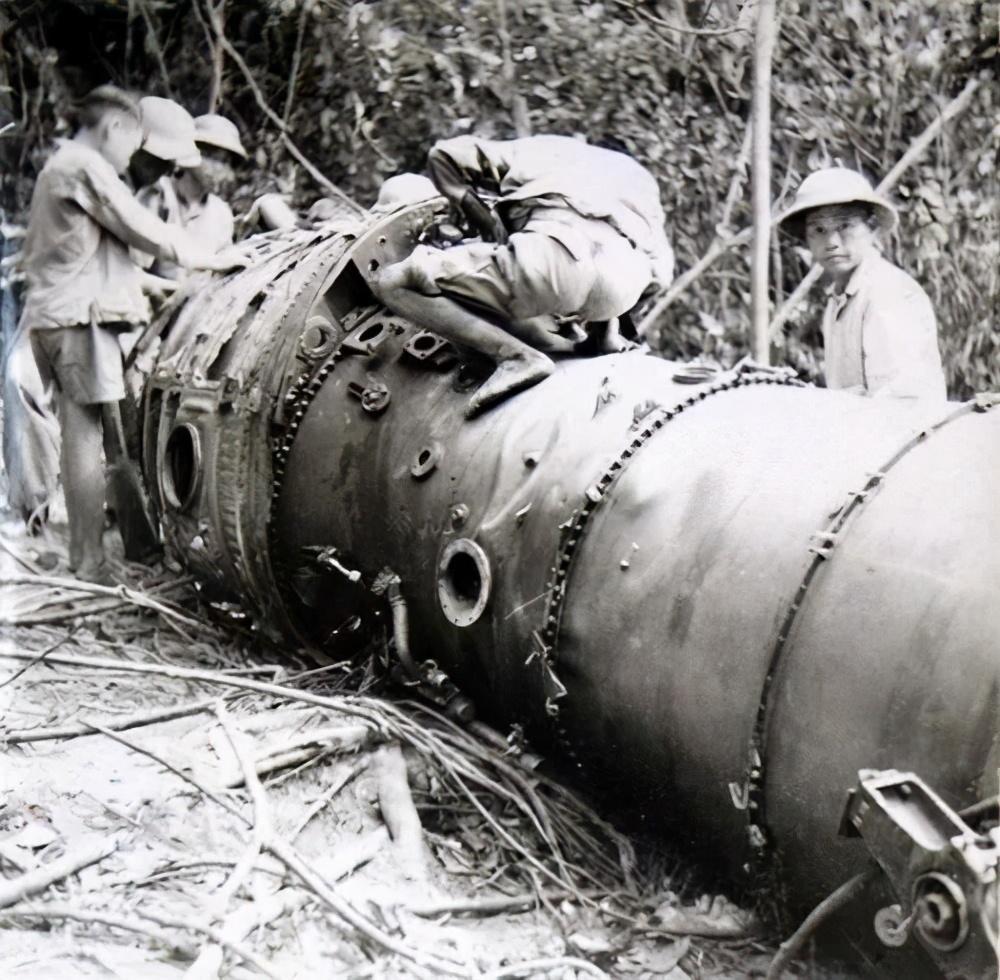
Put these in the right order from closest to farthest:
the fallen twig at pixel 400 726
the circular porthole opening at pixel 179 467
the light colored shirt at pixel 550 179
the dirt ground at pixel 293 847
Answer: the dirt ground at pixel 293 847 → the fallen twig at pixel 400 726 → the light colored shirt at pixel 550 179 → the circular porthole opening at pixel 179 467

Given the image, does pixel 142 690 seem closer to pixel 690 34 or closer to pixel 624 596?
pixel 624 596

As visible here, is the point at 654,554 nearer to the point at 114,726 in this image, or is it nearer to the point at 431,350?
the point at 431,350

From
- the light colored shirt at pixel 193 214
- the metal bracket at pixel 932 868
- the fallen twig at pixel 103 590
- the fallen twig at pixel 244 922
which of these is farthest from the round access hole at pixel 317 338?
the metal bracket at pixel 932 868

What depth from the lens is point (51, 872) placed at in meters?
1.87

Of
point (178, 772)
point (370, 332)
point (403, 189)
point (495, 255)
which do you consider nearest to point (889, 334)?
point (495, 255)

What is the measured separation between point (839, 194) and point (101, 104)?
1701mm

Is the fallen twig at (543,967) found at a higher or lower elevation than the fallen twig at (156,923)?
lower

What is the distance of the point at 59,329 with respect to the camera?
9.31ft

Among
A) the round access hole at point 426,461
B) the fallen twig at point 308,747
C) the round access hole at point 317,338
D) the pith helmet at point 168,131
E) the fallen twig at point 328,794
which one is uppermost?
the pith helmet at point 168,131

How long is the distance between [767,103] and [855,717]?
186 cm

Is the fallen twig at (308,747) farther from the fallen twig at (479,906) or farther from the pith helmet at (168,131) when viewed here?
the pith helmet at (168,131)

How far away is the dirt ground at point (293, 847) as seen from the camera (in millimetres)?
1854

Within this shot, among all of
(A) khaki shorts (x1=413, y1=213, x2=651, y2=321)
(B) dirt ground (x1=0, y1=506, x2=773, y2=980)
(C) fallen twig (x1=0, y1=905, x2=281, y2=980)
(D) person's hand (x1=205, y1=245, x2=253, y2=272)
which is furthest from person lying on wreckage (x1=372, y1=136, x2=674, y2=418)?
(C) fallen twig (x1=0, y1=905, x2=281, y2=980)

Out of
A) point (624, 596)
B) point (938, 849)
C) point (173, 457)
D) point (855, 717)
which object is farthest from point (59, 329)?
point (938, 849)
